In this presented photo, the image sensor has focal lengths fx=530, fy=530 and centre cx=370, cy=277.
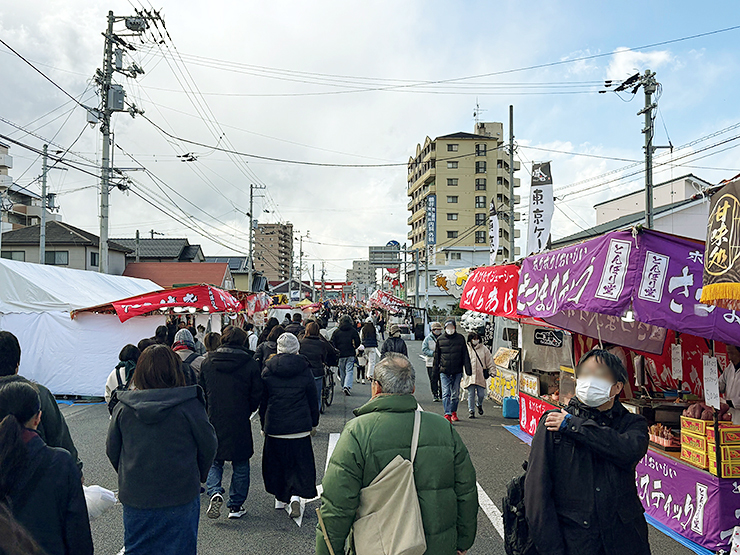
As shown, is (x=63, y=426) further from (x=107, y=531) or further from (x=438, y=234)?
(x=438, y=234)

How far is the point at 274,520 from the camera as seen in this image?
208 inches

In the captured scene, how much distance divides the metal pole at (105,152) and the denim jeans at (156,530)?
15.4 meters

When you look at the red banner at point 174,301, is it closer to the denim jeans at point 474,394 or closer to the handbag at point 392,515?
the denim jeans at point 474,394

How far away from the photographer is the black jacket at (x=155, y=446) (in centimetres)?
335

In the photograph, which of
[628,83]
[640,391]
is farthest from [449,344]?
[628,83]

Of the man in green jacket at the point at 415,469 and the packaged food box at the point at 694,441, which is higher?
the man in green jacket at the point at 415,469

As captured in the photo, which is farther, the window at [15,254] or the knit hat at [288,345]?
the window at [15,254]

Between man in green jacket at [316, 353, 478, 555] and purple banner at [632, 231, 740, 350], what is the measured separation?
270cm

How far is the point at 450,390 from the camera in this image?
962 cm

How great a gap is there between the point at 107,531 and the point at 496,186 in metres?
58.8

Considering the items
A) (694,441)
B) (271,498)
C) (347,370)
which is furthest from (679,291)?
(347,370)

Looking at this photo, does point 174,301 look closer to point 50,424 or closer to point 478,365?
point 478,365

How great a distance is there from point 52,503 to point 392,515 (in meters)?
1.62

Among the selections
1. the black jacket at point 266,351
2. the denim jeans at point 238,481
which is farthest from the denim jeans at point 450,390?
the denim jeans at point 238,481
